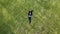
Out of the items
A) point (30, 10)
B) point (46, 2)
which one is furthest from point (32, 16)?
point (46, 2)

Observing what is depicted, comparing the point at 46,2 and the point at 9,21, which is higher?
the point at 46,2

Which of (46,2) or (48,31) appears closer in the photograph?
(48,31)

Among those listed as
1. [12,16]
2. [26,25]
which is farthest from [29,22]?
[12,16]

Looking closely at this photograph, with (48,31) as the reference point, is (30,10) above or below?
above

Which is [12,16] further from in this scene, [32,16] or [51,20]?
[51,20]

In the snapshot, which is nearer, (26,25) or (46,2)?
(26,25)

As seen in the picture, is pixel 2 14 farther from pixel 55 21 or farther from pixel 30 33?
pixel 55 21
